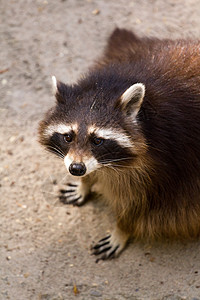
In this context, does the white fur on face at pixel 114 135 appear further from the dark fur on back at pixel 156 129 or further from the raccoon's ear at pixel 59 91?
the raccoon's ear at pixel 59 91

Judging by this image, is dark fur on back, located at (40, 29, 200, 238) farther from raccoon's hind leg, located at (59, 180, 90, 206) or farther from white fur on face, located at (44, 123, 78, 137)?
raccoon's hind leg, located at (59, 180, 90, 206)

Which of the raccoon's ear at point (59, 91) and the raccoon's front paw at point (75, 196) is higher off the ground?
the raccoon's ear at point (59, 91)

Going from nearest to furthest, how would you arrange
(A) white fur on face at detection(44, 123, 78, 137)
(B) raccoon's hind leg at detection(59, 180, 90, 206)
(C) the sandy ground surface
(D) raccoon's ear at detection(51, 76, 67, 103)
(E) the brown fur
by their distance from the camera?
(A) white fur on face at detection(44, 123, 78, 137)
(D) raccoon's ear at detection(51, 76, 67, 103)
(E) the brown fur
(C) the sandy ground surface
(B) raccoon's hind leg at detection(59, 180, 90, 206)

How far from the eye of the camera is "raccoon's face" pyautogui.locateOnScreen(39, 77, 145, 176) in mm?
3668

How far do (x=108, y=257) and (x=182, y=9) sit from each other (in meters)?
3.44

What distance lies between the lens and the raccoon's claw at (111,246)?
4.56m

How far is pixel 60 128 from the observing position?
382 centimetres

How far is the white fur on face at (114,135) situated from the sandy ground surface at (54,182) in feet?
3.98

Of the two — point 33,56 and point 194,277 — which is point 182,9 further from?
point 194,277

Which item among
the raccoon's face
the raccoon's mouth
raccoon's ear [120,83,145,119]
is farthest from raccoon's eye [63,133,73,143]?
raccoon's ear [120,83,145,119]

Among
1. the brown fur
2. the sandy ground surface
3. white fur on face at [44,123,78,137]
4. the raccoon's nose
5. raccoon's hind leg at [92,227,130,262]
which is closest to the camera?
the raccoon's nose

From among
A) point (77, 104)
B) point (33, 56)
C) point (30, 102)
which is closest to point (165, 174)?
point (77, 104)

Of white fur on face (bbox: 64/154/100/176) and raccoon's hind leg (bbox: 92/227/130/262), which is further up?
white fur on face (bbox: 64/154/100/176)

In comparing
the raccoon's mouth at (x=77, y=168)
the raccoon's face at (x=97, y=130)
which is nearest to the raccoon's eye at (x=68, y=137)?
the raccoon's face at (x=97, y=130)
